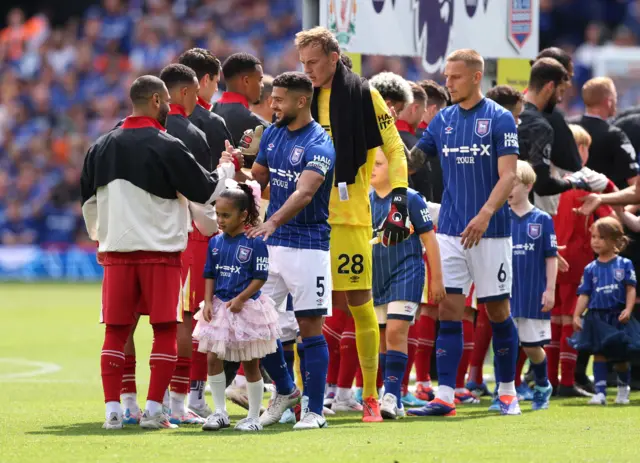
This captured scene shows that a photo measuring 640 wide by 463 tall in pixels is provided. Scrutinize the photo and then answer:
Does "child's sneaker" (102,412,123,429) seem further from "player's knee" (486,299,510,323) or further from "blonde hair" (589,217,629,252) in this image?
"blonde hair" (589,217,629,252)

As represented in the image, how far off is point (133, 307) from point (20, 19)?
25.3 metres

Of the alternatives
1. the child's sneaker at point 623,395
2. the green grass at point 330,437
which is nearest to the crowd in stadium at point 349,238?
the child's sneaker at point 623,395

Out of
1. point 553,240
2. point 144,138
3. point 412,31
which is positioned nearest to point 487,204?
point 553,240

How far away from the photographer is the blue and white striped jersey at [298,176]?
787 centimetres

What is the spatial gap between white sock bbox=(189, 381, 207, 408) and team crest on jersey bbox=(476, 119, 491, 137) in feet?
8.17

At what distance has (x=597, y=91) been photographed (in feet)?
37.6

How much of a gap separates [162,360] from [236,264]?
0.72 m

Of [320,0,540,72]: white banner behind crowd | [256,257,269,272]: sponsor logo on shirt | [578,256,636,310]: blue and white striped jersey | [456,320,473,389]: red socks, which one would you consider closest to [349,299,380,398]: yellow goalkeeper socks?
[256,257,269,272]: sponsor logo on shirt

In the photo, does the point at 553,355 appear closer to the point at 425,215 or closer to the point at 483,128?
the point at 425,215

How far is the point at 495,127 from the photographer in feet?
28.6

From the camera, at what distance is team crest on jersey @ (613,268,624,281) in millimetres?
10102

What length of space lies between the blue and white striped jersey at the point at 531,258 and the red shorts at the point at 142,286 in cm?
305

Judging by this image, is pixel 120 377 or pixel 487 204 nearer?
pixel 120 377

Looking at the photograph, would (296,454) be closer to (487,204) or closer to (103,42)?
(487,204)
